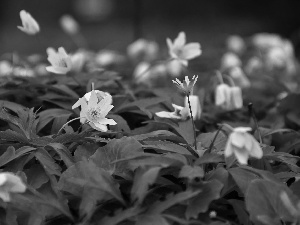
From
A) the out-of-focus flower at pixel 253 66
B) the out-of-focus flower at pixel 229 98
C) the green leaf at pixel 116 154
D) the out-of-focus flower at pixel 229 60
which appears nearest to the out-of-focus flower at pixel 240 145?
the green leaf at pixel 116 154

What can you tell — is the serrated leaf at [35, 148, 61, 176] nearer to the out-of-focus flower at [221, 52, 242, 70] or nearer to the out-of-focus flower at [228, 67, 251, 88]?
the out-of-focus flower at [228, 67, 251, 88]

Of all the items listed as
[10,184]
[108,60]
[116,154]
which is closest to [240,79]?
[108,60]

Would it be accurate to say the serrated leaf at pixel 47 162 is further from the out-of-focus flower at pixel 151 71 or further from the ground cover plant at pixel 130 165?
the out-of-focus flower at pixel 151 71

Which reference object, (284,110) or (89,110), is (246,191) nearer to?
(89,110)

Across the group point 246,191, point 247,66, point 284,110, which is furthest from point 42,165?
point 247,66

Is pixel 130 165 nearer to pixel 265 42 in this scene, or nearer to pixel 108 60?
pixel 108 60

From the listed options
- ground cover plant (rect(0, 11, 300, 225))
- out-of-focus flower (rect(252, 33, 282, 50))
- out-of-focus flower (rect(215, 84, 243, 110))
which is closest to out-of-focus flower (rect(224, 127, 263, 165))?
ground cover plant (rect(0, 11, 300, 225))

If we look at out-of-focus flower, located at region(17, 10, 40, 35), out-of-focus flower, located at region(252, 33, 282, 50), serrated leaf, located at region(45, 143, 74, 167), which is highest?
out-of-focus flower, located at region(17, 10, 40, 35)
